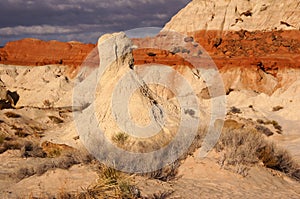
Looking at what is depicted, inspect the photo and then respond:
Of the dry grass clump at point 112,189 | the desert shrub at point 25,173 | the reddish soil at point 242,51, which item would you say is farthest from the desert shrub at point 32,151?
the reddish soil at point 242,51

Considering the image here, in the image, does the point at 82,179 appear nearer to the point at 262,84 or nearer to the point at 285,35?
the point at 262,84

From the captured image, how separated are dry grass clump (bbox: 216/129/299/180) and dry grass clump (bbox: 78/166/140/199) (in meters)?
2.78

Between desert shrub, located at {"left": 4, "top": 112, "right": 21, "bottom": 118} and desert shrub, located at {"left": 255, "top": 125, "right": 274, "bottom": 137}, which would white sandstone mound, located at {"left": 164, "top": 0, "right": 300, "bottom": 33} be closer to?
desert shrub, located at {"left": 255, "top": 125, "right": 274, "bottom": 137}

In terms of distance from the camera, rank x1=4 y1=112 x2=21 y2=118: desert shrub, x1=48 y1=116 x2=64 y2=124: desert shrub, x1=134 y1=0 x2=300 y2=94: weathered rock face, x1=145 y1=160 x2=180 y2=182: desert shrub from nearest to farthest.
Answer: x1=145 y1=160 x2=180 y2=182: desert shrub
x1=4 y1=112 x2=21 y2=118: desert shrub
x1=48 y1=116 x2=64 y2=124: desert shrub
x1=134 y1=0 x2=300 y2=94: weathered rock face

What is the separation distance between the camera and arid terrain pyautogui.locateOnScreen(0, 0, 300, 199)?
677cm

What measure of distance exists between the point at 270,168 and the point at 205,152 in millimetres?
1558

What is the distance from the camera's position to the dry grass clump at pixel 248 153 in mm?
8109

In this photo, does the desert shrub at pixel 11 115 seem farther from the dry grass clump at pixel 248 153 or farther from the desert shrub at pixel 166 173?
the desert shrub at pixel 166 173

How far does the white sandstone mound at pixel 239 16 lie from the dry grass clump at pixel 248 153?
35244 millimetres

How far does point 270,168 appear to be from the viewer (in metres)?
8.73

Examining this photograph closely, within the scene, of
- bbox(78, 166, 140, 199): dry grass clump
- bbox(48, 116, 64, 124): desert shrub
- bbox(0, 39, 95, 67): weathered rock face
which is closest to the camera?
bbox(78, 166, 140, 199): dry grass clump

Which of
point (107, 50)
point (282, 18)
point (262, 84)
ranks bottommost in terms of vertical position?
point (262, 84)

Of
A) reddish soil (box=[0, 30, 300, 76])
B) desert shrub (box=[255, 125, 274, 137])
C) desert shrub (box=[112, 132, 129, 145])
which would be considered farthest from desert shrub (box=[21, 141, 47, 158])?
reddish soil (box=[0, 30, 300, 76])

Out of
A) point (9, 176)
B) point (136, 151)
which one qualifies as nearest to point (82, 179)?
point (136, 151)
